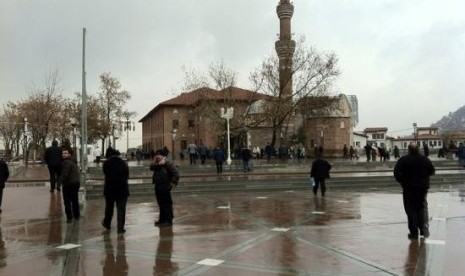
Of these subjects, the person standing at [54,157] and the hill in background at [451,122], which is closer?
the person standing at [54,157]

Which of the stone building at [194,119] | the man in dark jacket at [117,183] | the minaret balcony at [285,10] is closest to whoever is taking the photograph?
the man in dark jacket at [117,183]

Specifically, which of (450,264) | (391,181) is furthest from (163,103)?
(450,264)

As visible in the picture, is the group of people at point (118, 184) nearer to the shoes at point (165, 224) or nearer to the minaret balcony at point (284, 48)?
the shoes at point (165, 224)

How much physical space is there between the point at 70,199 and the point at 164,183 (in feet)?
7.91

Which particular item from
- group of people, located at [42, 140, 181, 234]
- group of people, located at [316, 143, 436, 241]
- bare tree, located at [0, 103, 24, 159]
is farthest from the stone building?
group of people, located at [316, 143, 436, 241]

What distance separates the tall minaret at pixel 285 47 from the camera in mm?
48406

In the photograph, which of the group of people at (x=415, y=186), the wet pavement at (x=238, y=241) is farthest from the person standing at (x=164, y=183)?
the group of people at (x=415, y=186)

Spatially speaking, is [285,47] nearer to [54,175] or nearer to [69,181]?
[54,175]

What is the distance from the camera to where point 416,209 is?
351 inches

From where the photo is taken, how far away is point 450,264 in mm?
6848

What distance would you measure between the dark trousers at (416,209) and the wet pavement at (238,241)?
10.4 inches

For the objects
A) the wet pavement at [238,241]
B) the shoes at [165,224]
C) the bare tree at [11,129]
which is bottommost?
the wet pavement at [238,241]

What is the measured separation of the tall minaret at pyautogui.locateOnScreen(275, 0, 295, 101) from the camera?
48406mm

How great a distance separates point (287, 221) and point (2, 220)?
674 centimetres
